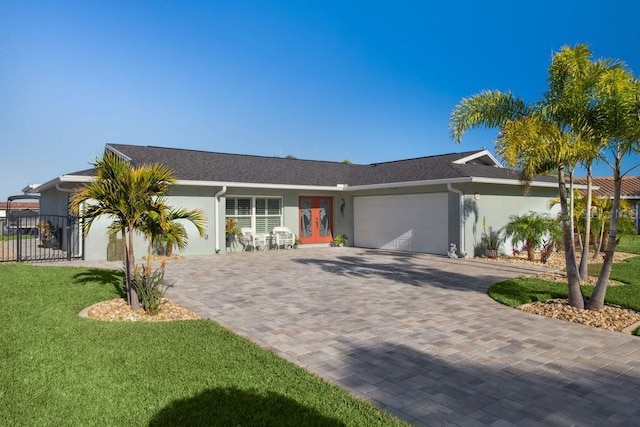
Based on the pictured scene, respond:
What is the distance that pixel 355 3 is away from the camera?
52.7 feet

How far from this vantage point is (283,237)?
17.6 m

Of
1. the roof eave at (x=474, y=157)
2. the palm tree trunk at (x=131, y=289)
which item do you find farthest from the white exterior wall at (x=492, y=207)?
the palm tree trunk at (x=131, y=289)

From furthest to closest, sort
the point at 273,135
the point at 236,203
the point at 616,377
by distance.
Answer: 1. the point at 273,135
2. the point at 236,203
3. the point at 616,377

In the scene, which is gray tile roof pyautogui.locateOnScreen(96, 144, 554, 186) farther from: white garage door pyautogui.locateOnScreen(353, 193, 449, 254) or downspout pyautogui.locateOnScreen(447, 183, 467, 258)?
white garage door pyautogui.locateOnScreen(353, 193, 449, 254)

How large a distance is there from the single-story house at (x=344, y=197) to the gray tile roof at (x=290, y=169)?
46 mm

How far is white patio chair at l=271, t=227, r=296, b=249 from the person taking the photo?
17469mm

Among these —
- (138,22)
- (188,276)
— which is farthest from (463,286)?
(138,22)

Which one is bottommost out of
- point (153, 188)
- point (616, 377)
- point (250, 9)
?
point (616, 377)

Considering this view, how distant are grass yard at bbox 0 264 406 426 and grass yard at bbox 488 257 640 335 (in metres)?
5.24

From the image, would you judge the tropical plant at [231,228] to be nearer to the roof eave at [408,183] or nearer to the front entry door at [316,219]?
the front entry door at [316,219]

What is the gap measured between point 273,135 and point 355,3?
792 inches

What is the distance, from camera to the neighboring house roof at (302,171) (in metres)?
15.0

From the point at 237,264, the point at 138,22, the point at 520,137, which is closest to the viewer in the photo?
the point at 520,137

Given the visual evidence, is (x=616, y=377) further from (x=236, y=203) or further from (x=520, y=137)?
(x=236, y=203)
